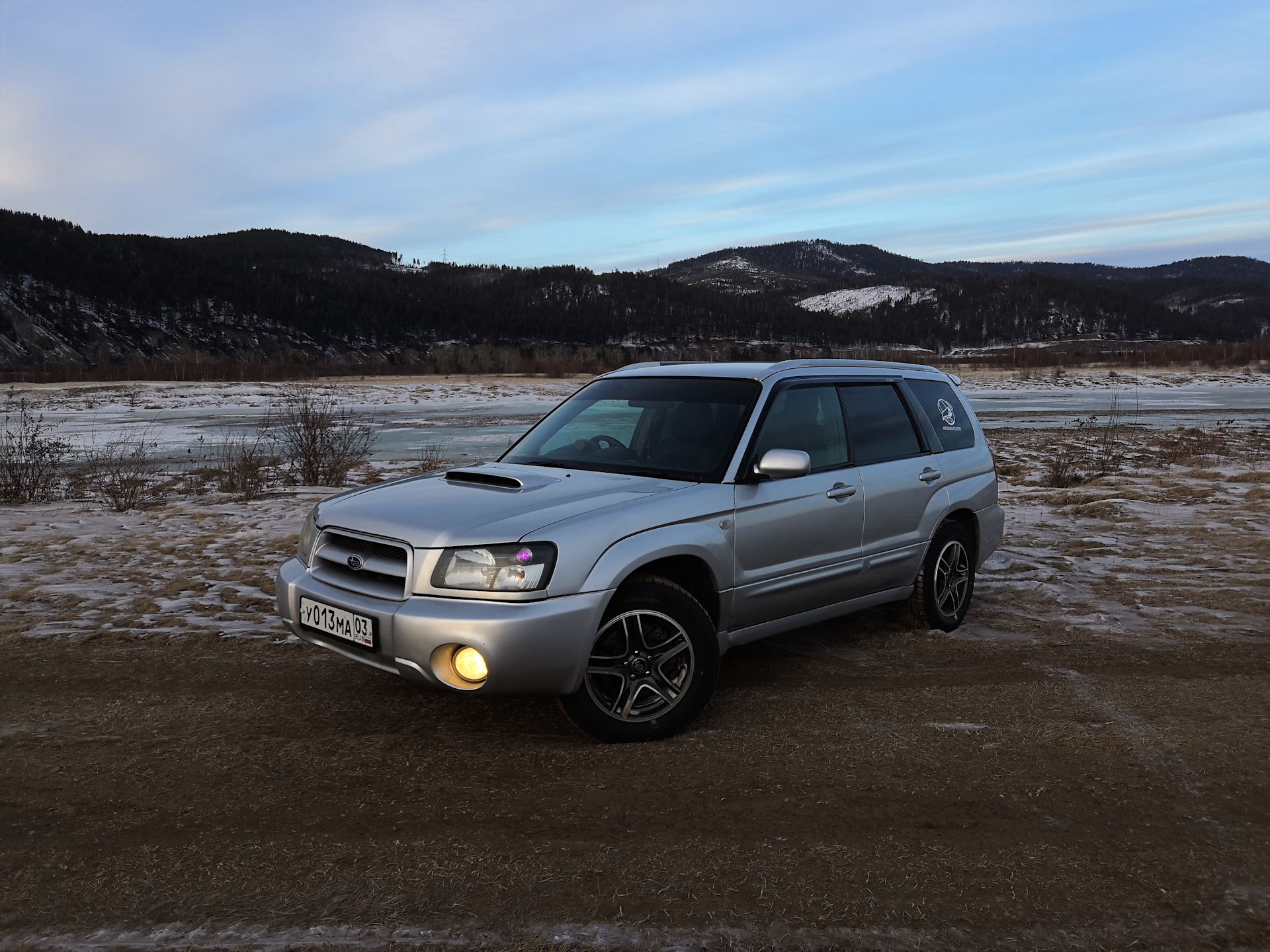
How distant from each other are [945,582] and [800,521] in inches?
66.4

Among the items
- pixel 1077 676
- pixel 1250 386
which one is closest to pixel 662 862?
pixel 1077 676

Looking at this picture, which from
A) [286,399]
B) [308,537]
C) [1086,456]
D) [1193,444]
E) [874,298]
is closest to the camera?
[308,537]

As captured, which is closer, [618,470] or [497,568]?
[497,568]

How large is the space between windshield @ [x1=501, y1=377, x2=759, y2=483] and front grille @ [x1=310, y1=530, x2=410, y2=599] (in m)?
1.20

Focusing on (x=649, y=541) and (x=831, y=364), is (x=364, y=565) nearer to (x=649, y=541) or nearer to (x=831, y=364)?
(x=649, y=541)

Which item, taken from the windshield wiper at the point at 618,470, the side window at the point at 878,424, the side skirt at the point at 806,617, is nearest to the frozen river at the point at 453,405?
the side window at the point at 878,424

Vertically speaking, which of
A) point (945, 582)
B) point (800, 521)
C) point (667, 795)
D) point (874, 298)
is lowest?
point (667, 795)

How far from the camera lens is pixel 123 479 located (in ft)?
36.3

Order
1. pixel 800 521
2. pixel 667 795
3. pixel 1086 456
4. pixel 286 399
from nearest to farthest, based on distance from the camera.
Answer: pixel 667 795 < pixel 800 521 < pixel 1086 456 < pixel 286 399

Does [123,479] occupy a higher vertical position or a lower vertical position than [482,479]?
lower

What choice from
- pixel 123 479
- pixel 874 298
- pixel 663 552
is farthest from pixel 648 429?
pixel 874 298

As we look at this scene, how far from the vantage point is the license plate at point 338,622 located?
3902mm

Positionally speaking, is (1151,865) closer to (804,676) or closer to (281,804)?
(804,676)

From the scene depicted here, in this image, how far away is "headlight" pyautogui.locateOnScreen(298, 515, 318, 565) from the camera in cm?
445
